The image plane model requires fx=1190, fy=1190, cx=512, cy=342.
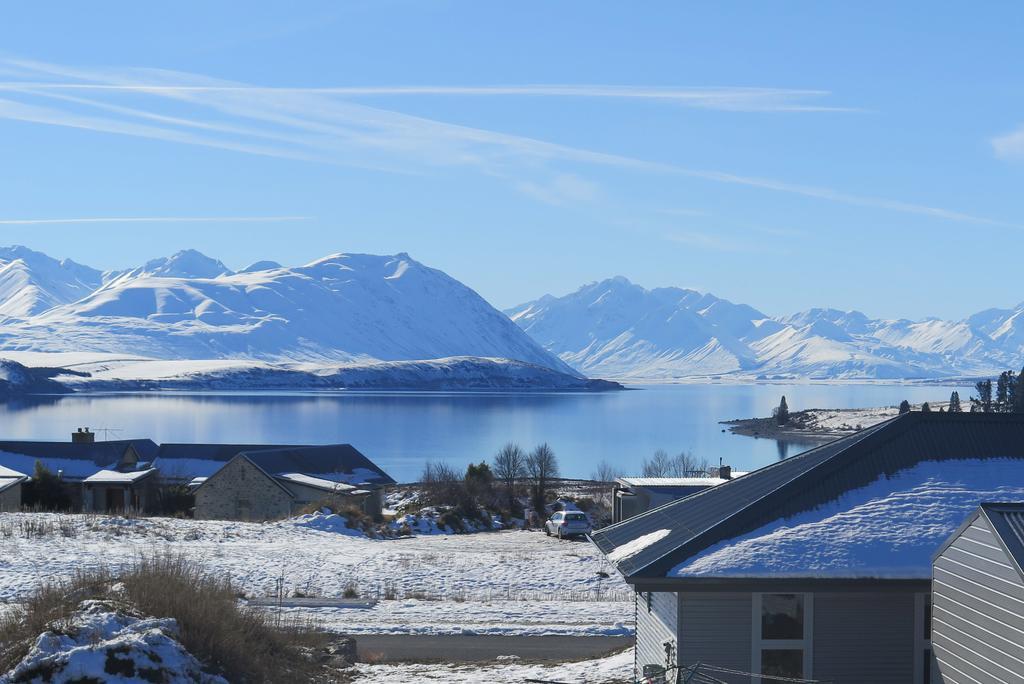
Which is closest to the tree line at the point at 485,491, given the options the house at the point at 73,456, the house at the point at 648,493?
the house at the point at 648,493

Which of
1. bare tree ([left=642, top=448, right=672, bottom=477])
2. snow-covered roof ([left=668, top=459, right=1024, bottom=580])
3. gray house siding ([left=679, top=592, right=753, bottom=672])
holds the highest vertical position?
snow-covered roof ([left=668, top=459, right=1024, bottom=580])

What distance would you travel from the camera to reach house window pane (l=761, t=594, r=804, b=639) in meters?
13.7

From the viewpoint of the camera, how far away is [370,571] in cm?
2891

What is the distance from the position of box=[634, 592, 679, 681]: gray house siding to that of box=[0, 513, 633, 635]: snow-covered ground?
200 inches

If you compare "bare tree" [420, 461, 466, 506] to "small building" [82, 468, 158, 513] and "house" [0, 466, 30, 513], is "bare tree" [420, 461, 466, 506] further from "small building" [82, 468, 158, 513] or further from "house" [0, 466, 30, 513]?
"house" [0, 466, 30, 513]

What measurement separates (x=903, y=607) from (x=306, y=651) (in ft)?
26.8

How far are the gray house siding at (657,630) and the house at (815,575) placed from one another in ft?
0.09

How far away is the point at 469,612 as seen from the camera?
2336 centimetres

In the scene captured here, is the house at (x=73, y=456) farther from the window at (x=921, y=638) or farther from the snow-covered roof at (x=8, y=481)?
the window at (x=921, y=638)

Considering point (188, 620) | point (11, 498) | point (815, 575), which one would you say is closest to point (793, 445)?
point (11, 498)

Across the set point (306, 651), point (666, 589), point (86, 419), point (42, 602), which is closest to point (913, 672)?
point (666, 589)

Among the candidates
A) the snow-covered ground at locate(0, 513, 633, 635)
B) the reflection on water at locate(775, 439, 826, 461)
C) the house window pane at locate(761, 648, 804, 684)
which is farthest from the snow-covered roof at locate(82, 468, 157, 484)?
the reflection on water at locate(775, 439, 826, 461)

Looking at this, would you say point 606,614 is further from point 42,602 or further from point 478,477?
point 478,477

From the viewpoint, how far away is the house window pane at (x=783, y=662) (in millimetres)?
13656
